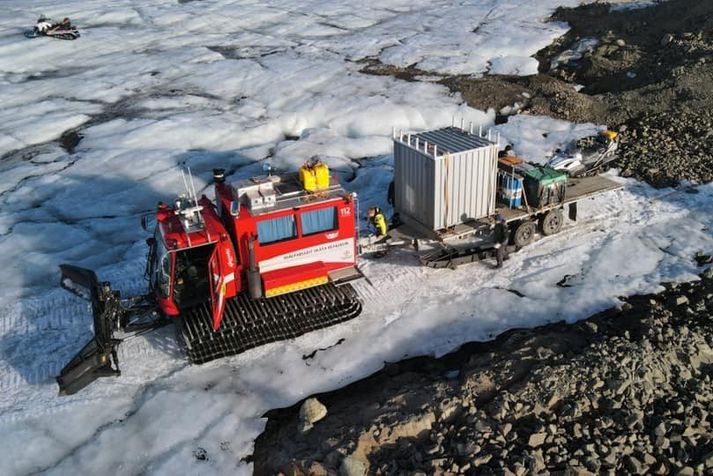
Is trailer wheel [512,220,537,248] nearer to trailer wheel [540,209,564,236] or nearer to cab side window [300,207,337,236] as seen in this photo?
trailer wheel [540,209,564,236]

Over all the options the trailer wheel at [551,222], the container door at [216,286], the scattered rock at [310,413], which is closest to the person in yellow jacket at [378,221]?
the container door at [216,286]

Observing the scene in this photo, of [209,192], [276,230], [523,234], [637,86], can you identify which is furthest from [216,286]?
[637,86]

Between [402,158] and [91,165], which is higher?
[402,158]

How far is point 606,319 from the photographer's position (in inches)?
440

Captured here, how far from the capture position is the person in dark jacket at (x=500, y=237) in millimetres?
12898

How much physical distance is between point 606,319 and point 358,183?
26.1 feet

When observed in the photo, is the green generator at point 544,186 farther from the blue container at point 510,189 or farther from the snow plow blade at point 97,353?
the snow plow blade at point 97,353

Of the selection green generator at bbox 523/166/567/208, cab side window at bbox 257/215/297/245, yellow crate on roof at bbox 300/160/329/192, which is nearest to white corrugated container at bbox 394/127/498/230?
green generator at bbox 523/166/567/208

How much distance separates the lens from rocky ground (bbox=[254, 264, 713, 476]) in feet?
26.3

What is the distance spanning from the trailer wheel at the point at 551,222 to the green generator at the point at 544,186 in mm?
349

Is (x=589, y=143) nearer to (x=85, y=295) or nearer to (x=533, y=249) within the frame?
(x=533, y=249)

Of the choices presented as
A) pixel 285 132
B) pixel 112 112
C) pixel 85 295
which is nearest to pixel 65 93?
pixel 112 112

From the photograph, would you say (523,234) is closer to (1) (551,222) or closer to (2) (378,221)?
(1) (551,222)

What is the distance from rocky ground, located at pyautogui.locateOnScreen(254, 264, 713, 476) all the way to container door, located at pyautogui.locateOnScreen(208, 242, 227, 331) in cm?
194
